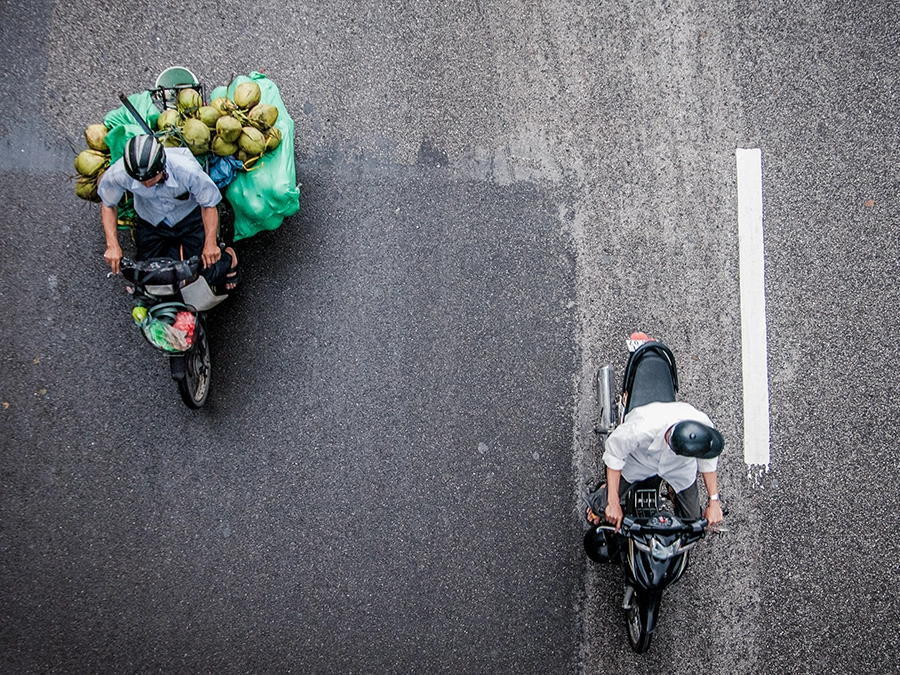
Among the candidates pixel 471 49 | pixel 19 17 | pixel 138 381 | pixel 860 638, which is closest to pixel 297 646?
pixel 138 381

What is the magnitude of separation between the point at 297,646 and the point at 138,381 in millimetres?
2193

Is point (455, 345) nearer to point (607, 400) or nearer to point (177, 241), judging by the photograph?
point (607, 400)

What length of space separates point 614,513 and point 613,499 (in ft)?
0.27

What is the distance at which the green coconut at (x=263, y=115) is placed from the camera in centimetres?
401

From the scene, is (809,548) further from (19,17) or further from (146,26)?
(19,17)

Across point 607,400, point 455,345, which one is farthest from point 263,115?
point 607,400

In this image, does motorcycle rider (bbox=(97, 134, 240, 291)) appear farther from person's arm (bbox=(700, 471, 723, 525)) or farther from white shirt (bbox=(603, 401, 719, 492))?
person's arm (bbox=(700, 471, 723, 525))

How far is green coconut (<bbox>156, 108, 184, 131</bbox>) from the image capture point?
402cm

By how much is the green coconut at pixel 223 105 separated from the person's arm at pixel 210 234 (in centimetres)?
63

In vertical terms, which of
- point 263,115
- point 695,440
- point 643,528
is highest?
point 263,115

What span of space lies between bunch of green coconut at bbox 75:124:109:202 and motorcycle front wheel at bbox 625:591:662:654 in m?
Answer: 4.29

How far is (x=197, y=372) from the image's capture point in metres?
4.43

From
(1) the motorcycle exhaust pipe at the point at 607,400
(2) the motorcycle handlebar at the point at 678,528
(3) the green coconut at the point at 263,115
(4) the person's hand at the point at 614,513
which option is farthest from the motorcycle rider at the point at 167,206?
(2) the motorcycle handlebar at the point at 678,528

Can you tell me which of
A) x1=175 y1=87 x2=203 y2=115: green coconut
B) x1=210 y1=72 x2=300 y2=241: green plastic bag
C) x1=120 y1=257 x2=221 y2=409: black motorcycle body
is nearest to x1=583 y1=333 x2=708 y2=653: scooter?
x1=210 y1=72 x2=300 y2=241: green plastic bag
